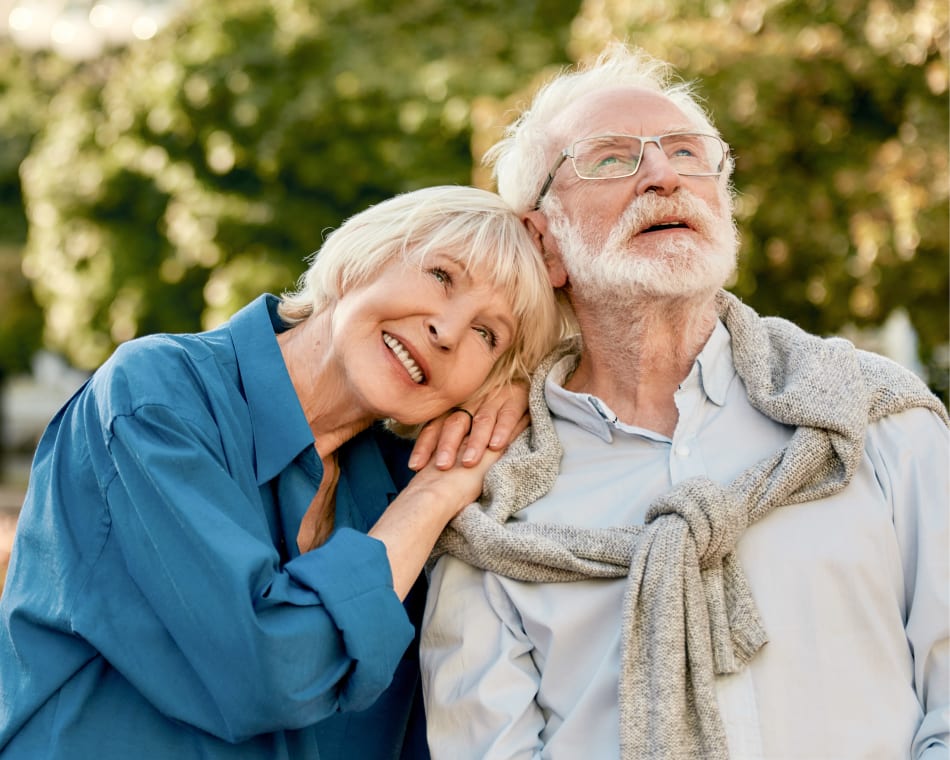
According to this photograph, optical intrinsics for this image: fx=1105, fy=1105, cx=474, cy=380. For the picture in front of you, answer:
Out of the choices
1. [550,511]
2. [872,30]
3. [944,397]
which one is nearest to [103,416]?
[550,511]

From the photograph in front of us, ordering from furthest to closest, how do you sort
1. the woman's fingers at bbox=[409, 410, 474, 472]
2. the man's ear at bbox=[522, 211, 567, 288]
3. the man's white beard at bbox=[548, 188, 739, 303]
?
the man's ear at bbox=[522, 211, 567, 288], the woman's fingers at bbox=[409, 410, 474, 472], the man's white beard at bbox=[548, 188, 739, 303]

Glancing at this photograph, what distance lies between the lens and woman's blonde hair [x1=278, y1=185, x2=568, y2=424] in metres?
2.53

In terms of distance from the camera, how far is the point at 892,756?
2049 millimetres

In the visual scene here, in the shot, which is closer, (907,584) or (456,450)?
(907,584)

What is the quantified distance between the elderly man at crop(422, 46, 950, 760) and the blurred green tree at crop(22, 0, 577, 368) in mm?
6745

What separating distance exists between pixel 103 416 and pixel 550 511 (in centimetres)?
95

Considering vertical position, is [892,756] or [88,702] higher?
[88,702]

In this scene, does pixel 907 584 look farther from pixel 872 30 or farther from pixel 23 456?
pixel 23 456

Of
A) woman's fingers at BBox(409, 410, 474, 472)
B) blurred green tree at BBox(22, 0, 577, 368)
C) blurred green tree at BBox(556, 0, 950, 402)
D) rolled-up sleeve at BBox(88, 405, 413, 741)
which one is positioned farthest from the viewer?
blurred green tree at BBox(22, 0, 577, 368)

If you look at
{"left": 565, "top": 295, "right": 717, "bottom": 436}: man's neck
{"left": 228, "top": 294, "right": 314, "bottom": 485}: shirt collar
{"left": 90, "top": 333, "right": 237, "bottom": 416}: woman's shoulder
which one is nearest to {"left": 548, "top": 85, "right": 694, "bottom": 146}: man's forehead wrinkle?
{"left": 565, "top": 295, "right": 717, "bottom": 436}: man's neck

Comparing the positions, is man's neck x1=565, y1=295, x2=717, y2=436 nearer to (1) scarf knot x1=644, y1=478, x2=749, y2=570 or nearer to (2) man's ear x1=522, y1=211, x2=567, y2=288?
(2) man's ear x1=522, y1=211, x2=567, y2=288

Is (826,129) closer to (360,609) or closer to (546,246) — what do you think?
(546,246)

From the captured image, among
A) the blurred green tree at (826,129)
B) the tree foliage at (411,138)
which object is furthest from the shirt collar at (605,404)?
the blurred green tree at (826,129)

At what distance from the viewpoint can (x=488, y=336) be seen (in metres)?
2.59
